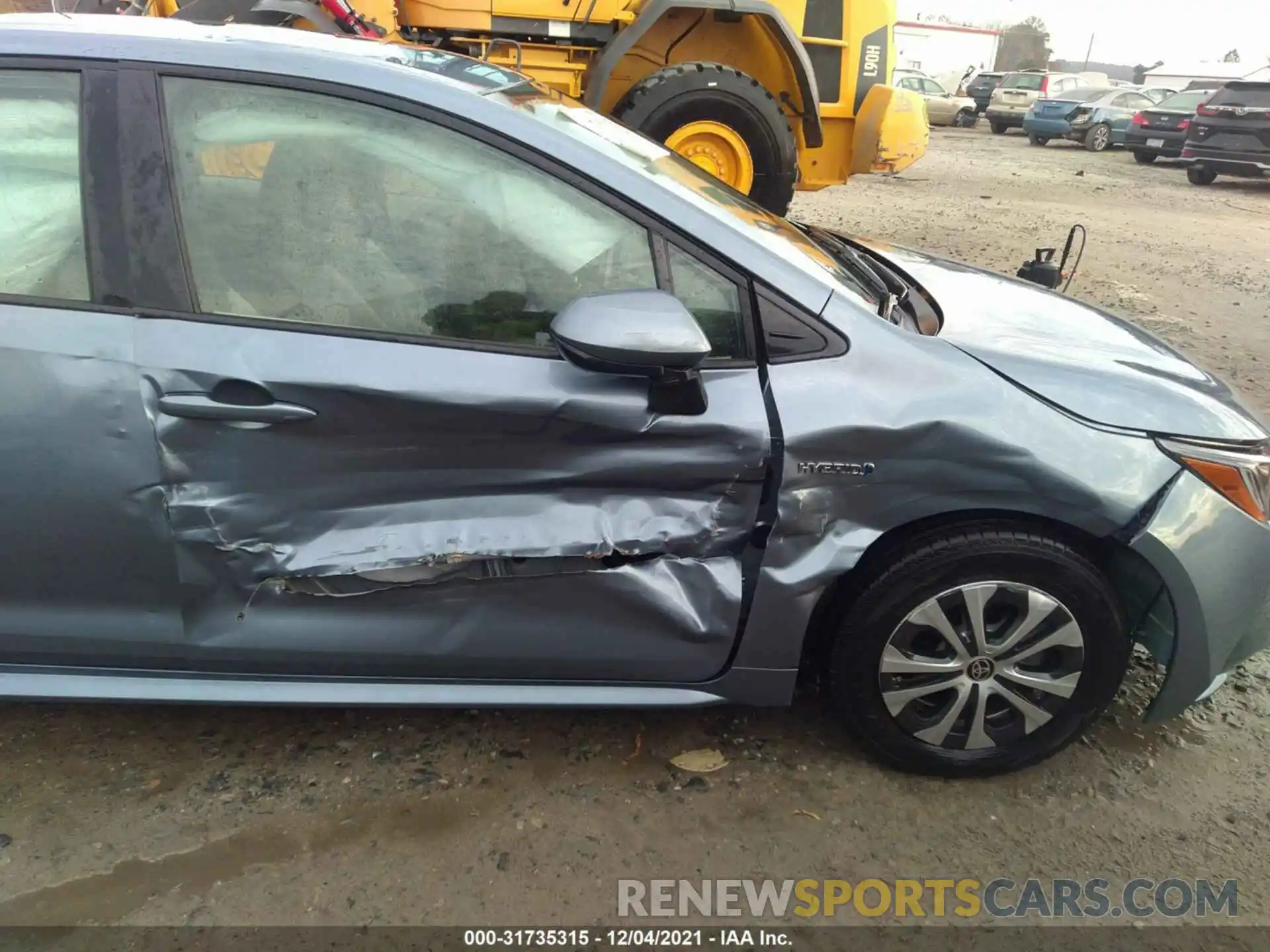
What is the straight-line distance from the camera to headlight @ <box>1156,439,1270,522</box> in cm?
204

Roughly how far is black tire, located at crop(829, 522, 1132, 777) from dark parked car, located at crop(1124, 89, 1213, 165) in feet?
57.3

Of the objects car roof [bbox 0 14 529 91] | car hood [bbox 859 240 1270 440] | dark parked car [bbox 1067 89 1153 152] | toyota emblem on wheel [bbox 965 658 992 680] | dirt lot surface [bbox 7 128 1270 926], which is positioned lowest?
dirt lot surface [bbox 7 128 1270 926]

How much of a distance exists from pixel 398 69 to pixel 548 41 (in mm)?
4556

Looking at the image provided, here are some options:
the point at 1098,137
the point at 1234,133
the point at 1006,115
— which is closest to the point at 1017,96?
the point at 1006,115

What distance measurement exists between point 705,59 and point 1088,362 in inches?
200

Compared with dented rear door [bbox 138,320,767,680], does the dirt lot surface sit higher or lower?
lower

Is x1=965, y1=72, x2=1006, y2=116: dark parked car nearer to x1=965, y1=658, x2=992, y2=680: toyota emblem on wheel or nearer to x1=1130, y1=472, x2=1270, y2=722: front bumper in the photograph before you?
x1=1130, y1=472, x2=1270, y2=722: front bumper

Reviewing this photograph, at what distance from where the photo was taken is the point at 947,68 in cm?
2997

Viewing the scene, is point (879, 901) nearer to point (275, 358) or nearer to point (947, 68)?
point (275, 358)

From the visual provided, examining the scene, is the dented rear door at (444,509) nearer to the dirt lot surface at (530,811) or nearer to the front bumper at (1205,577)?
the dirt lot surface at (530,811)

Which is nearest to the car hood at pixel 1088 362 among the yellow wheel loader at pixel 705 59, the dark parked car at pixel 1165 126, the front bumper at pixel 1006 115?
the yellow wheel loader at pixel 705 59

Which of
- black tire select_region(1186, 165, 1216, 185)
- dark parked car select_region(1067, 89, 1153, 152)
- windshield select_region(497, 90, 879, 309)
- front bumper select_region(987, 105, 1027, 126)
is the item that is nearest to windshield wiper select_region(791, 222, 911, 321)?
windshield select_region(497, 90, 879, 309)

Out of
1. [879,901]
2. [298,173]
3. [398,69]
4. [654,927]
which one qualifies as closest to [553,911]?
[654,927]

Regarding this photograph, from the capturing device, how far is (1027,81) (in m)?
23.3
